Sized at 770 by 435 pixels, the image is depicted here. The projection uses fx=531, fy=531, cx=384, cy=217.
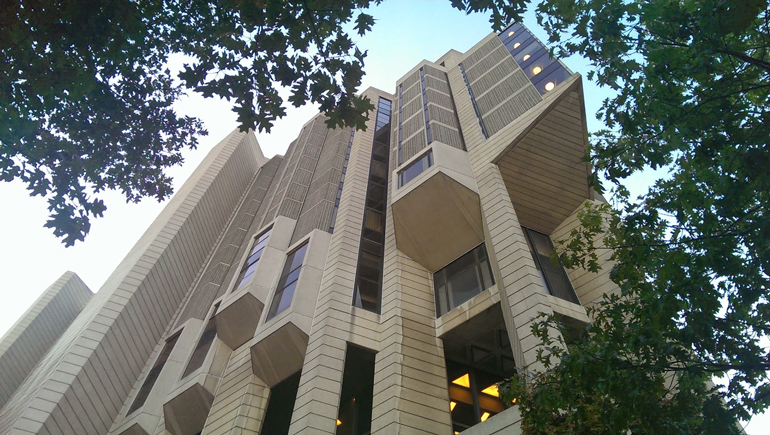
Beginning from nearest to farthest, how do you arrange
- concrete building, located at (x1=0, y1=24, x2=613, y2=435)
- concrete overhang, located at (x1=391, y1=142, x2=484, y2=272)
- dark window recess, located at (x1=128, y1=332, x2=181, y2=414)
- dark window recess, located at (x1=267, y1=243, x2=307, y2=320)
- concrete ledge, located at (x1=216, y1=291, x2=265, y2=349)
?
1. concrete building, located at (x1=0, y1=24, x2=613, y2=435)
2. dark window recess, located at (x1=267, y1=243, x2=307, y2=320)
3. concrete overhang, located at (x1=391, y1=142, x2=484, y2=272)
4. concrete ledge, located at (x1=216, y1=291, x2=265, y2=349)
5. dark window recess, located at (x1=128, y1=332, x2=181, y2=414)

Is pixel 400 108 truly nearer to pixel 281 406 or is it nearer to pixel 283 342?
pixel 283 342

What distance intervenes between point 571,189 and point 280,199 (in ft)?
51.8

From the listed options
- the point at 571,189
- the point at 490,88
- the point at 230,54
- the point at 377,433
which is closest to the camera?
the point at 230,54

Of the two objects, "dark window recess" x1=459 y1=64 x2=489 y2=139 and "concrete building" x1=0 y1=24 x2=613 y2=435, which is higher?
"dark window recess" x1=459 y1=64 x2=489 y2=139

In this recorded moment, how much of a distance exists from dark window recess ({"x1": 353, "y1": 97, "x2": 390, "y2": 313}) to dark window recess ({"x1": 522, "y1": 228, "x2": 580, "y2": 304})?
6.14 meters

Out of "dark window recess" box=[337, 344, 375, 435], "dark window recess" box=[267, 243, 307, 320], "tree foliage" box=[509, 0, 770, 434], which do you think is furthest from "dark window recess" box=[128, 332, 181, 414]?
"tree foliage" box=[509, 0, 770, 434]

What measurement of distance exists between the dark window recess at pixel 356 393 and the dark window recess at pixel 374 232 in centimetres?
198

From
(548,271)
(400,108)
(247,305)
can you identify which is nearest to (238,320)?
(247,305)

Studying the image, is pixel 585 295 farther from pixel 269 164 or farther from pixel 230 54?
pixel 269 164

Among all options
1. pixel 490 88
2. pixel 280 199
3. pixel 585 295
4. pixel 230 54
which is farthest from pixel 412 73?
pixel 230 54

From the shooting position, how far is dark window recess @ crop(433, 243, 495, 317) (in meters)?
19.1

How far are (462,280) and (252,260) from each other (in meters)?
10.6

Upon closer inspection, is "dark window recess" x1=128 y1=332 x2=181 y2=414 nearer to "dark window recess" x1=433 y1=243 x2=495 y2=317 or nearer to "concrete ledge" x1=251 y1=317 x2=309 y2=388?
"concrete ledge" x1=251 y1=317 x2=309 y2=388

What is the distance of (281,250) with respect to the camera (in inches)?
965
